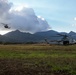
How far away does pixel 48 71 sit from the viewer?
25.4 meters

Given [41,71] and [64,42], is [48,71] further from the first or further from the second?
[64,42]

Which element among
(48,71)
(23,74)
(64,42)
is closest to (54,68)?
(48,71)

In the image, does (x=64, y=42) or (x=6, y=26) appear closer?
(x=6, y=26)

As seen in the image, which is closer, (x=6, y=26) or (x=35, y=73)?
(x=35, y=73)

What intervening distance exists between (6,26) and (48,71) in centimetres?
5692

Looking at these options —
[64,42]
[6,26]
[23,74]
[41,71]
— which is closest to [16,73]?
[23,74]

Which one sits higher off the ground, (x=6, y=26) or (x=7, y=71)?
(x=6, y=26)

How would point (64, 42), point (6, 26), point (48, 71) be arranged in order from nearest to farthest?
point (48, 71) → point (6, 26) → point (64, 42)

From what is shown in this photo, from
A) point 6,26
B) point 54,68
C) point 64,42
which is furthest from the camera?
point 64,42

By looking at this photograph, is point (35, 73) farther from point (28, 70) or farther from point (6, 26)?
point (6, 26)

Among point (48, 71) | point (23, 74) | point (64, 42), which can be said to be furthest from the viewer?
point (64, 42)

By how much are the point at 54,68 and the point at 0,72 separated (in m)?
5.32

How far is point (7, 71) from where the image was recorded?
980 inches

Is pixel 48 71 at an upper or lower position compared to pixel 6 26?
lower
